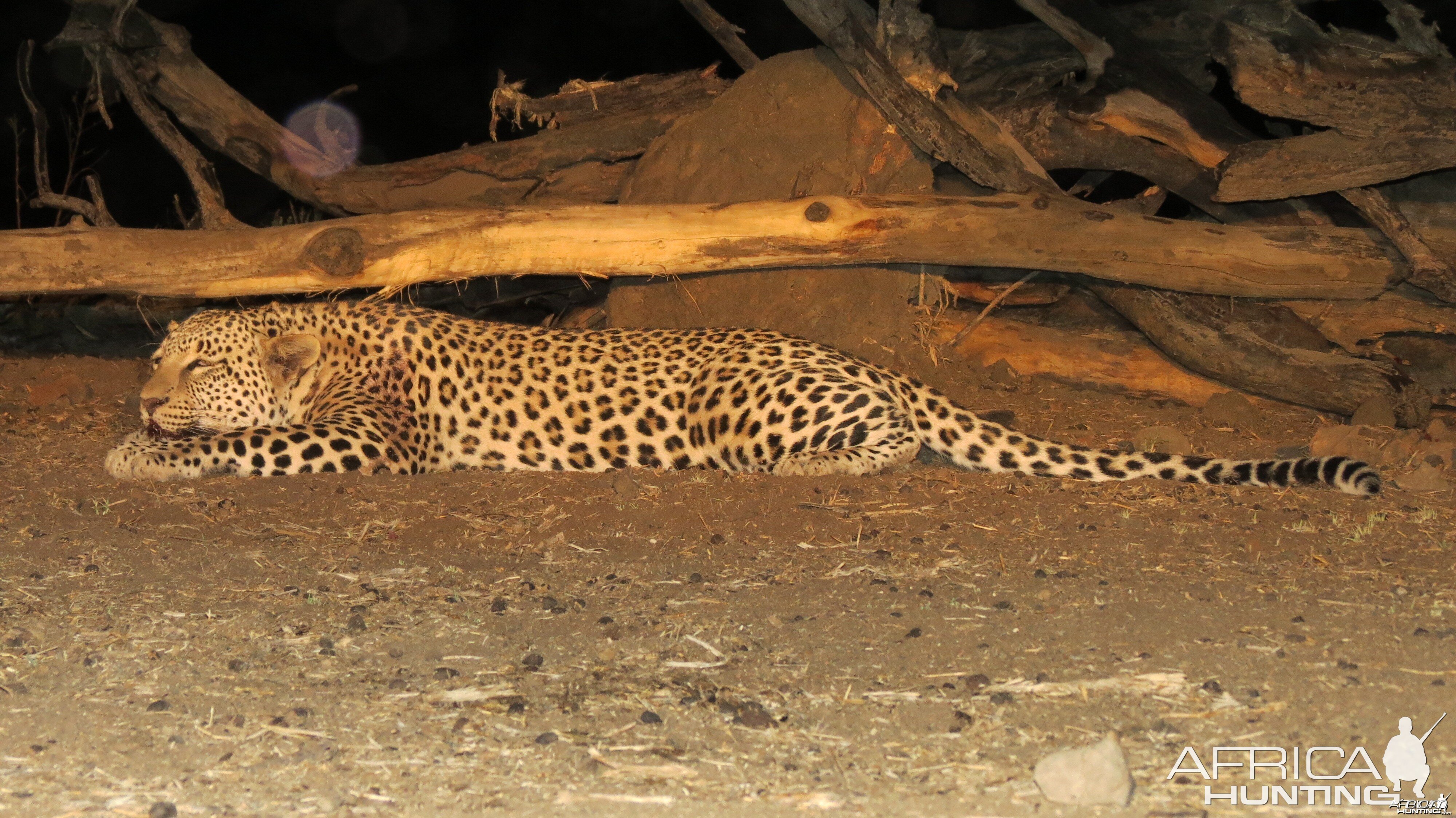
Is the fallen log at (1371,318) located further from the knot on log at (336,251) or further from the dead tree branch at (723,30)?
the knot on log at (336,251)

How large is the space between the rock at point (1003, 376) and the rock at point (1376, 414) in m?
2.02

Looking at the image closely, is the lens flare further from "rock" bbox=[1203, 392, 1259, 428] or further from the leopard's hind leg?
"rock" bbox=[1203, 392, 1259, 428]

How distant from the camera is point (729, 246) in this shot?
7434mm

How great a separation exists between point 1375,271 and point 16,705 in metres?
6.92

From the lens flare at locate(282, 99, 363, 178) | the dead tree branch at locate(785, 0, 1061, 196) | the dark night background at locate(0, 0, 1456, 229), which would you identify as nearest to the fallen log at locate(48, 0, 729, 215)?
the lens flare at locate(282, 99, 363, 178)

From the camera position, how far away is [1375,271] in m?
7.36

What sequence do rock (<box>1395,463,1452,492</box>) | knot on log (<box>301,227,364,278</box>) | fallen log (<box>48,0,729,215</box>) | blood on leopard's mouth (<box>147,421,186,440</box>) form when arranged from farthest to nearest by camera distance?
1. fallen log (<box>48,0,729,215</box>)
2. knot on log (<box>301,227,364,278</box>)
3. blood on leopard's mouth (<box>147,421,186,440</box>)
4. rock (<box>1395,463,1452,492</box>)

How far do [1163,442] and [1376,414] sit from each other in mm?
1377

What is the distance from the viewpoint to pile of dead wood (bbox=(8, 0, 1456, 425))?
693 centimetres

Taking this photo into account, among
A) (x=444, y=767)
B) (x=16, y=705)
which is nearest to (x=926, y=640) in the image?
(x=444, y=767)

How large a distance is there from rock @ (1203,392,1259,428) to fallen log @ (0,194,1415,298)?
793 millimetres

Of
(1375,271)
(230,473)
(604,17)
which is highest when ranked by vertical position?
(604,17)

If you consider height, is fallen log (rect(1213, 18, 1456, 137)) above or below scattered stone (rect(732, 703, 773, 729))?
above

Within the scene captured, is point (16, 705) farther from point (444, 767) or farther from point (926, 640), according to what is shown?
point (926, 640)
